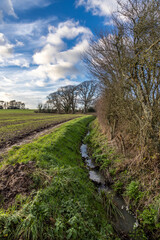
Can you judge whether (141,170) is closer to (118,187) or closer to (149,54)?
(118,187)

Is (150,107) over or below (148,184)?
over

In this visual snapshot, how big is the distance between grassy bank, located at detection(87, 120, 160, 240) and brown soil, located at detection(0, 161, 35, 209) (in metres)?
3.62

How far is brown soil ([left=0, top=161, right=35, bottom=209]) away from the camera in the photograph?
357 cm

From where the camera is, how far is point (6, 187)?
3.91 metres

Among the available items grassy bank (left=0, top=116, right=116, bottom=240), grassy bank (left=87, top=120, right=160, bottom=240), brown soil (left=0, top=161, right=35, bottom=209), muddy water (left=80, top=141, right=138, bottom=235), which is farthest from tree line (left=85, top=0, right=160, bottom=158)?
brown soil (left=0, top=161, right=35, bottom=209)

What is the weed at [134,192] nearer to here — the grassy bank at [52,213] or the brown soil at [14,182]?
the grassy bank at [52,213]

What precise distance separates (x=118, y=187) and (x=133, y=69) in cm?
541

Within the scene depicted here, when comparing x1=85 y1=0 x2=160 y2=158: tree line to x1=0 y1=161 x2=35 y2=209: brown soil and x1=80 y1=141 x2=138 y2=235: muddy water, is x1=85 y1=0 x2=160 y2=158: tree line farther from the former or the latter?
x1=0 y1=161 x2=35 y2=209: brown soil

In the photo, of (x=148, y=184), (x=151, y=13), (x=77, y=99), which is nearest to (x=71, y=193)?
(x=148, y=184)

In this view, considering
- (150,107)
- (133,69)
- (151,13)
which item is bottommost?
(150,107)

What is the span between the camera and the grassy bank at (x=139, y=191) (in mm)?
3791

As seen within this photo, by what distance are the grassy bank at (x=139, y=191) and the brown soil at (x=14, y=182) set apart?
3.62 m

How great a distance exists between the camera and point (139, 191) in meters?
4.85

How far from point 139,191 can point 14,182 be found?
14.8 ft
